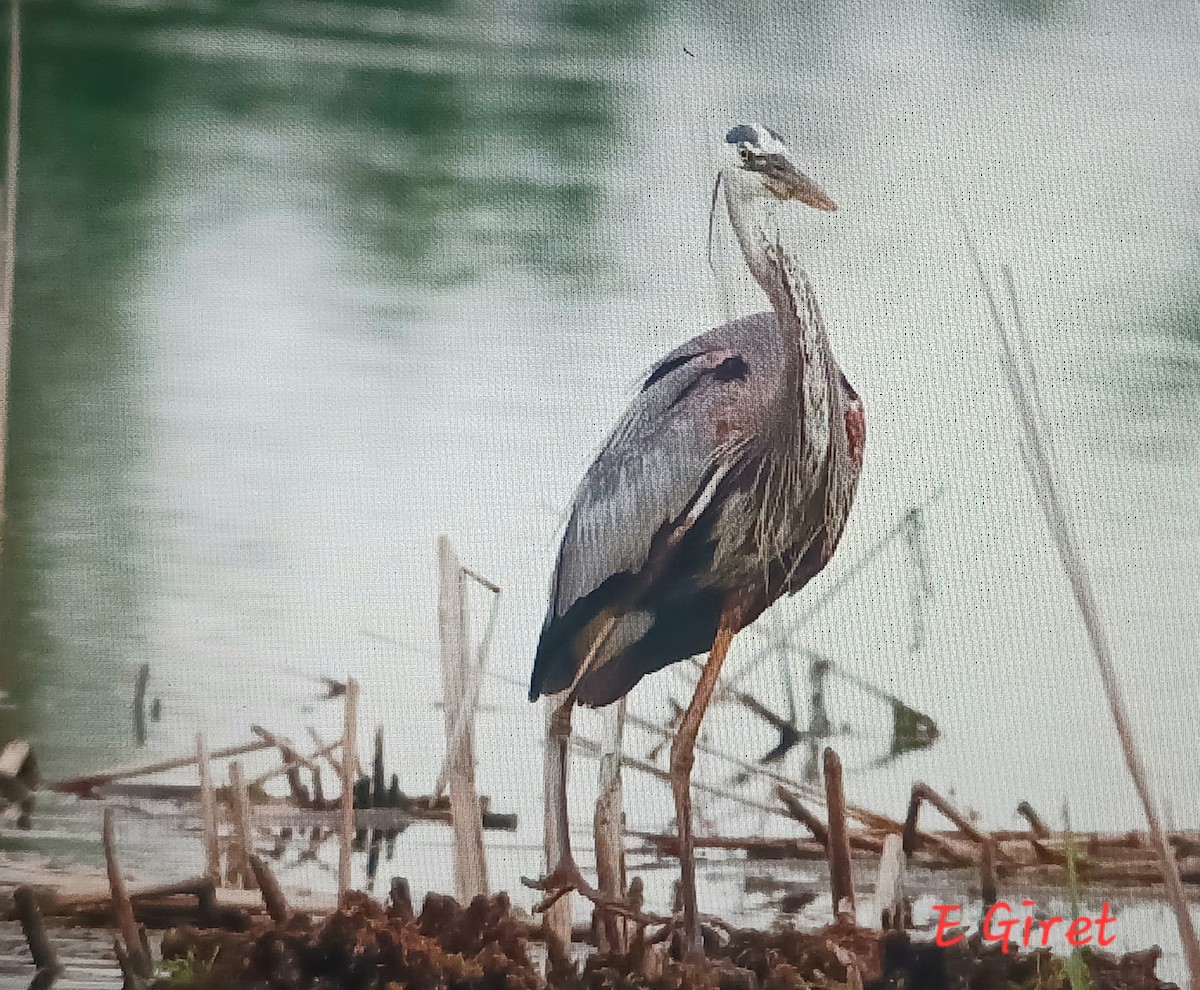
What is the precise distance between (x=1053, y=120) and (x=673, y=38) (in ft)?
1.35

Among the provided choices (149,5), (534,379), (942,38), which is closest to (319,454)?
(534,379)

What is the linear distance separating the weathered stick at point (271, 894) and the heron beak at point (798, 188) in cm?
83

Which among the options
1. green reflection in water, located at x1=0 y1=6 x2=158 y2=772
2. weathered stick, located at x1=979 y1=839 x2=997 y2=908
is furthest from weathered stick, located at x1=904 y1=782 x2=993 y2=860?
green reflection in water, located at x1=0 y1=6 x2=158 y2=772

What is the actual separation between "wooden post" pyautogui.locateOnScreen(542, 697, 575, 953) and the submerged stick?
0.53 meters

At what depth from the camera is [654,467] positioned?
108 cm

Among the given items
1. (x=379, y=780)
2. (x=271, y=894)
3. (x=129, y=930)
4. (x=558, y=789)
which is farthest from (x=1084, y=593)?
(x=129, y=930)

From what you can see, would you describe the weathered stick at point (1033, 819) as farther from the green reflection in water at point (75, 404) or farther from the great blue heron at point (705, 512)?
the green reflection in water at point (75, 404)

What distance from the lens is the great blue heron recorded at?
3.46ft

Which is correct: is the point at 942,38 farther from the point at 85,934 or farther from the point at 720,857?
the point at 85,934

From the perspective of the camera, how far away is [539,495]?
3.54 feet

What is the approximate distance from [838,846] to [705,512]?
0.34 m

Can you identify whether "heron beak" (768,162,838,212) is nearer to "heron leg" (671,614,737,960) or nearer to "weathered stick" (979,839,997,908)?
"heron leg" (671,614,737,960)

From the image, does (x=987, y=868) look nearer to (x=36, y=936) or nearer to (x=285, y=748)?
(x=285, y=748)

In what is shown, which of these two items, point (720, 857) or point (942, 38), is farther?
point (942, 38)
